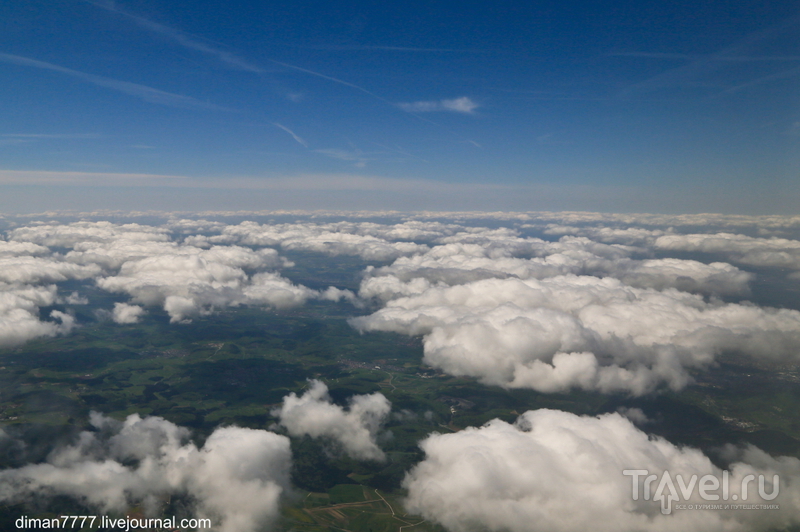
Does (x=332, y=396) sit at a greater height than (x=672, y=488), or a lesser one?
lesser

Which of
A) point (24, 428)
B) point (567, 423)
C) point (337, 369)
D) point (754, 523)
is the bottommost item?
point (337, 369)

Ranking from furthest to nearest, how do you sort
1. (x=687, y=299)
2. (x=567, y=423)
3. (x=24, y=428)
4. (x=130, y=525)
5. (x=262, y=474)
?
1. (x=687, y=299)
2. (x=24, y=428)
3. (x=262, y=474)
4. (x=130, y=525)
5. (x=567, y=423)

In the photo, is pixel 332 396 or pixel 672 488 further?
pixel 332 396

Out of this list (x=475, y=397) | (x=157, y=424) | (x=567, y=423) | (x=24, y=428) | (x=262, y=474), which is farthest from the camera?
(x=475, y=397)

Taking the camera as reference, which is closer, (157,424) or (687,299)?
(157,424)

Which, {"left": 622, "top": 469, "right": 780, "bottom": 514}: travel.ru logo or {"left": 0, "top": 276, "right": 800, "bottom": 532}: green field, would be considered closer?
{"left": 622, "top": 469, "right": 780, "bottom": 514}: travel.ru logo

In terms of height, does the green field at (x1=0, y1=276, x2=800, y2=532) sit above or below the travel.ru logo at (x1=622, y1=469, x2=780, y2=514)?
below

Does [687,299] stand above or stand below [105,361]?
above

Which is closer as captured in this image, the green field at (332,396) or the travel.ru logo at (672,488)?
the travel.ru logo at (672,488)

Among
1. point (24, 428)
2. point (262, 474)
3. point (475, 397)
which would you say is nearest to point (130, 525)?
point (262, 474)

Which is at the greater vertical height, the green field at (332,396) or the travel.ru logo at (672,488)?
the travel.ru logo at (672,488)

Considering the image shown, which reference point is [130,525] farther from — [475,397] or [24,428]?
[475,397]
